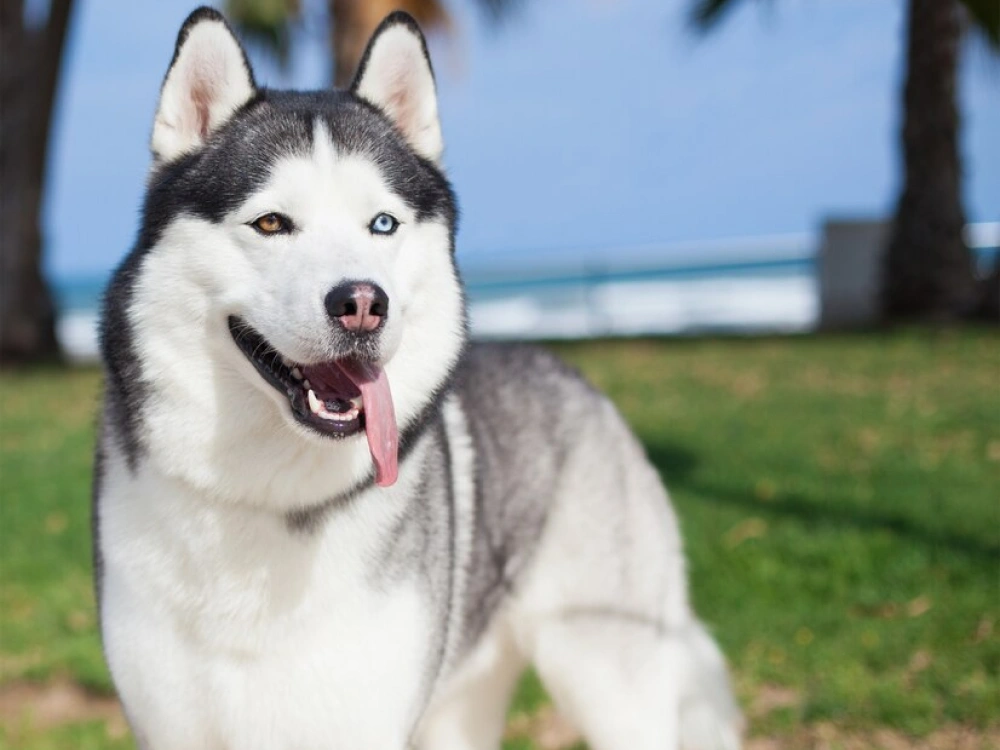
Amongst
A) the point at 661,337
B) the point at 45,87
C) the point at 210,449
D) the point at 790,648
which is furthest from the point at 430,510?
the point at 45,87

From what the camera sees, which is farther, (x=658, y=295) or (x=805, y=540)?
(x=658, y=295)

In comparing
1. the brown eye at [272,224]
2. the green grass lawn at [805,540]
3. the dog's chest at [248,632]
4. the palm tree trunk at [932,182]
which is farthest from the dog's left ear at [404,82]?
the palm tree trunk at [932,182]

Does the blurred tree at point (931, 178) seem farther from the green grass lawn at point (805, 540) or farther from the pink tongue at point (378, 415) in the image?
the pink tongue at point (378, 415)

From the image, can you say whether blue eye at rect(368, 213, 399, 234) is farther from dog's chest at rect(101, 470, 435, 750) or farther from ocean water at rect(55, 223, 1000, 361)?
ocean water at rect(55, 223, 1000, 361)

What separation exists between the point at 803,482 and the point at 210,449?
5.38 m

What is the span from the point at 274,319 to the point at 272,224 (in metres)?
0.23

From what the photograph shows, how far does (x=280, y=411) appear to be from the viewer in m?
2.73

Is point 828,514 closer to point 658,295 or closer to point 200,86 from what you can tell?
point 200,86

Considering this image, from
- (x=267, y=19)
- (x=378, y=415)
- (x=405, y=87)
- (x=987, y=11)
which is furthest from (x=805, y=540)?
(x=267, y=19)

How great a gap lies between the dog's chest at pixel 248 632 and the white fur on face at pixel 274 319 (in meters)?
0.13

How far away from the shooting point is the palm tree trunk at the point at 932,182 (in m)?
14.0

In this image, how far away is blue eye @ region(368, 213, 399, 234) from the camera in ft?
9.02

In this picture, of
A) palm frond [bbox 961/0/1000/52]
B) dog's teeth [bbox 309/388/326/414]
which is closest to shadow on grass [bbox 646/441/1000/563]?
palm frond [bbox 961/0/1000/52]

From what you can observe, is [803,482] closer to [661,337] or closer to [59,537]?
[59,537]
